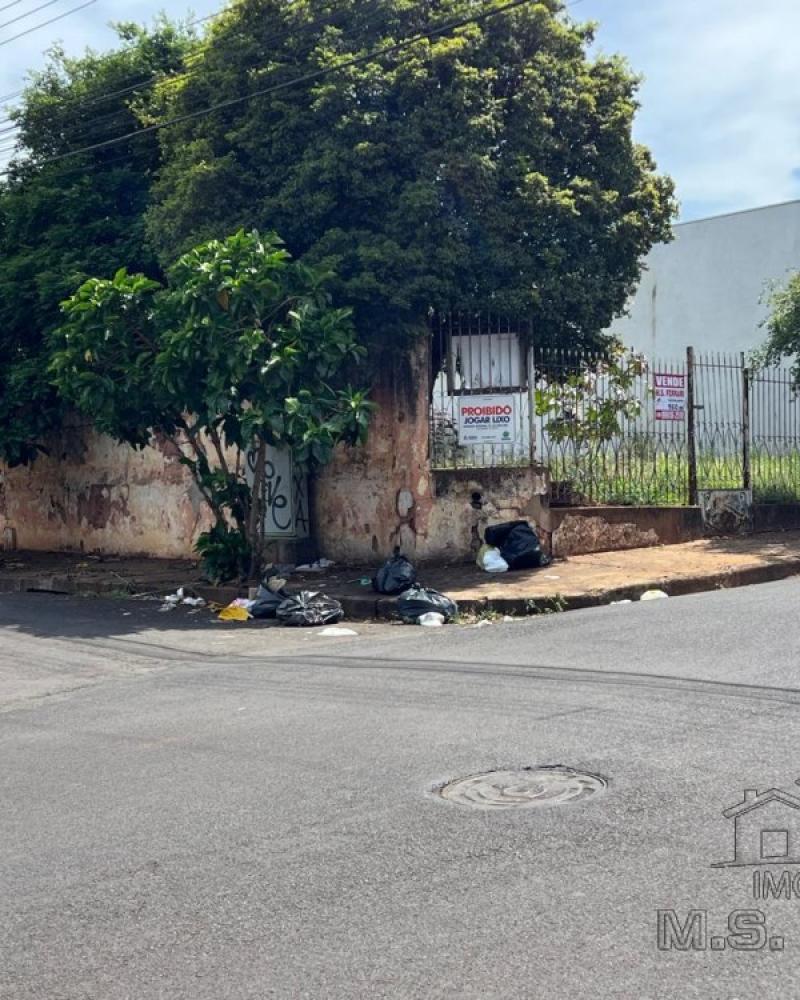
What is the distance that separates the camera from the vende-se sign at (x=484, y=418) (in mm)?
14984

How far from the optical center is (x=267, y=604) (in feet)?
42.2

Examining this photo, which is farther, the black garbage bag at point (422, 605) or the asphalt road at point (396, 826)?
the black garbage bag at point (422, 605)

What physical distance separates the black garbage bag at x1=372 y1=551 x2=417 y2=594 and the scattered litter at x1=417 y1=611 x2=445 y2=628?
0.84 m

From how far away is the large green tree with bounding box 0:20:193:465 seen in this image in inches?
707

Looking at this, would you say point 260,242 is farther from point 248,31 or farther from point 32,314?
point 32,314

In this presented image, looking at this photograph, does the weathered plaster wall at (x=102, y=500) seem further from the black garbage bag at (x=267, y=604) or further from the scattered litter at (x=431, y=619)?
the scattered litter at (x=431, y=619)

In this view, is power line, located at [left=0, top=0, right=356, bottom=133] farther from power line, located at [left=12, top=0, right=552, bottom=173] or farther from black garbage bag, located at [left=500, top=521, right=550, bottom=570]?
black garbage bag, located at [left=500, top=521, right=550, bottom=570]

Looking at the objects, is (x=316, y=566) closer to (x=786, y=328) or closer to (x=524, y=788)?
(x=786, y=328)

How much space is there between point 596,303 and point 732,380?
3.74 metres

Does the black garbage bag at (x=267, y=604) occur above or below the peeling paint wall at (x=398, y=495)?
below

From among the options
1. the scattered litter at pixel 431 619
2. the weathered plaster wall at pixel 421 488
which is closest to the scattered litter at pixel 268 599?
the scattered litter at pixel 431 619

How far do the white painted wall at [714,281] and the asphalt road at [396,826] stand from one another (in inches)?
1105

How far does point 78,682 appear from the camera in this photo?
382 inches

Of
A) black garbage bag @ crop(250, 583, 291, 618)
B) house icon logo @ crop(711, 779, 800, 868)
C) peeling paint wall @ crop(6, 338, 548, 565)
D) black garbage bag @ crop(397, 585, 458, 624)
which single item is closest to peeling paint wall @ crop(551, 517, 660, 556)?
peeling paint wall @ crop(6, 338, 548, 565)
